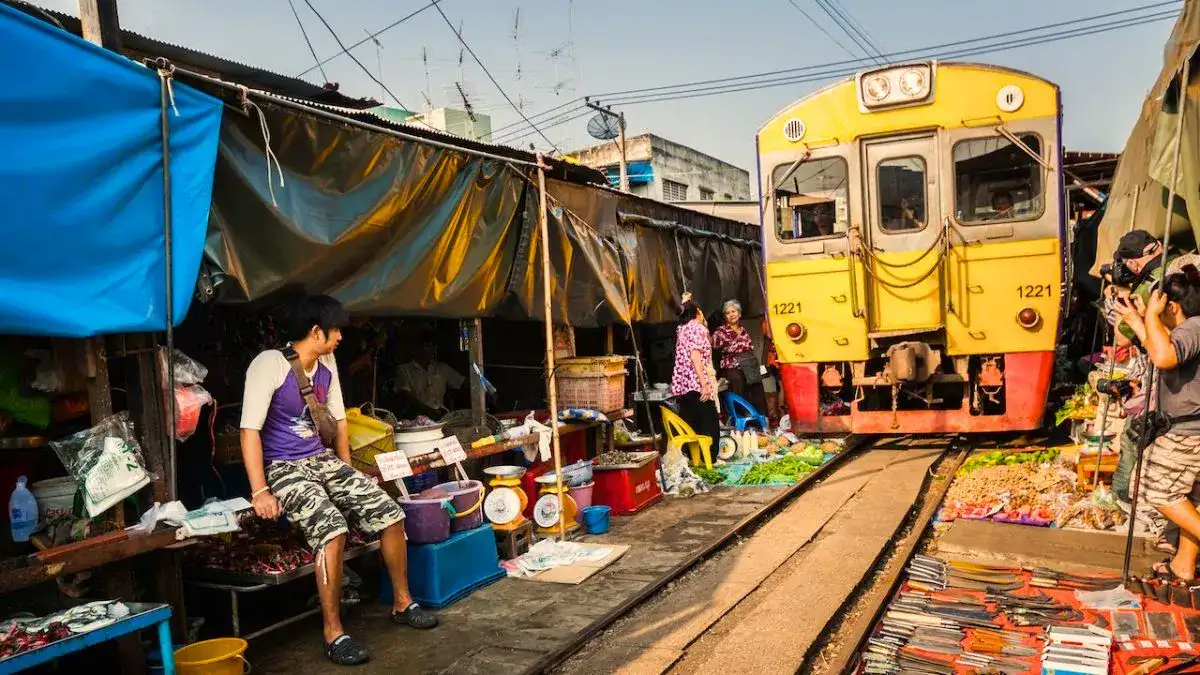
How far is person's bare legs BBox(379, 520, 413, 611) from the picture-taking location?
4.79 meters

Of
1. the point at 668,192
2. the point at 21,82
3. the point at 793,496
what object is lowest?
the point at 793,496

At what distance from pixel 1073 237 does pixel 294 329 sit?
12535 mm

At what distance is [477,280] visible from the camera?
21.9 feet

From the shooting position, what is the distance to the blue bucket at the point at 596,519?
6.87 meters

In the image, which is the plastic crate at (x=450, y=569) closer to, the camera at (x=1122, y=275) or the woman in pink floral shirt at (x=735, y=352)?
the camera at (x=1122, y=275)

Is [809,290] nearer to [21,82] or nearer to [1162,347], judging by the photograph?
[1162,347]

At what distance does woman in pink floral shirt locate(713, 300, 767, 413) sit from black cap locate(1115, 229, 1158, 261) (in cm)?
580

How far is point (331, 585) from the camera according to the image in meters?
4.38

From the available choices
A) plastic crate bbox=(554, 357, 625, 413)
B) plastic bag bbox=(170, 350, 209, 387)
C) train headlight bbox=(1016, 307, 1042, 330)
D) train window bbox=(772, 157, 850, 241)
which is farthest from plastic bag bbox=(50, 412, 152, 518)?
train headlight bbox=(1016, 307, 1042, 330)

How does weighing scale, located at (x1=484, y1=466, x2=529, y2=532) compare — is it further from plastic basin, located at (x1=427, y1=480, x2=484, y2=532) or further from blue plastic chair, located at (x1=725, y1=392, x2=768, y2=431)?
blue plastic chair, located at (x1=725, y1=392, x2=768, y2=431)

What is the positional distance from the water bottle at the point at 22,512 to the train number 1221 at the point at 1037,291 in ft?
27.5

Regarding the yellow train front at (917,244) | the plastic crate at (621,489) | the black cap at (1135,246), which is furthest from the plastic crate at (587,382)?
the black cap at (1135,246)

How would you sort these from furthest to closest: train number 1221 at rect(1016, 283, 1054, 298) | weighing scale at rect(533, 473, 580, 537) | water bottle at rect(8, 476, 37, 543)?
train number 1221 at rect(1016, 283, 1054, 298), weighing scale at rect(533, 473, 580, 537), water bottle at rect(8, 476, 37, 543)

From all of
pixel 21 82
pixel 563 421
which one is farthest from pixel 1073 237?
pixel 21 82
